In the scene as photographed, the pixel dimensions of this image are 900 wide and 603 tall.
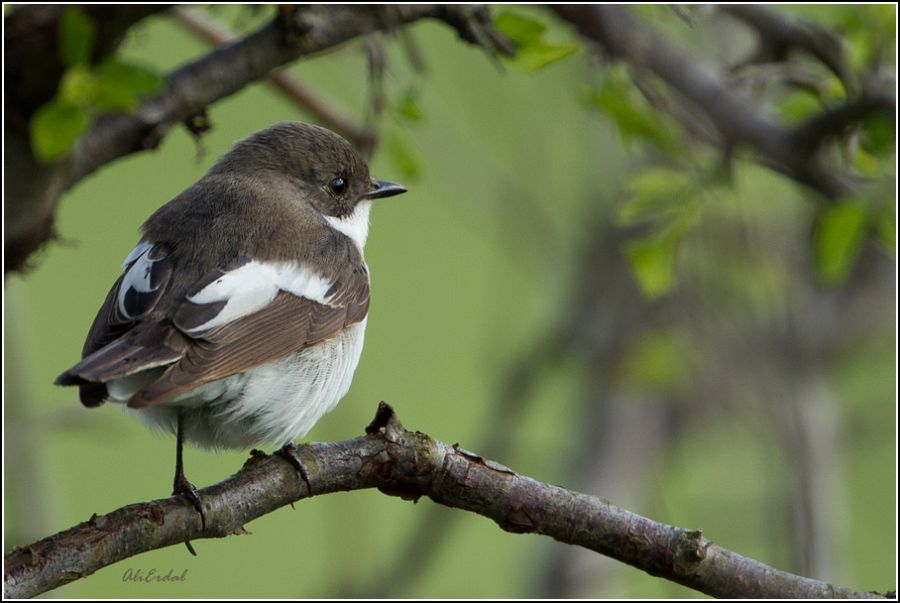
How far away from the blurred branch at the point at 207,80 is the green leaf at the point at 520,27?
9 cm

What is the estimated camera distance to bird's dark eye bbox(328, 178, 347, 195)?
12.2ft

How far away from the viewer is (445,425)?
689cm

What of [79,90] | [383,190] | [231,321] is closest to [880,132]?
[383,190]

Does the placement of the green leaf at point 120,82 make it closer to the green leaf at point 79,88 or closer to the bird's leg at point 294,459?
the green leaf at point 79,88

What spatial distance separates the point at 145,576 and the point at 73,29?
1322 mm

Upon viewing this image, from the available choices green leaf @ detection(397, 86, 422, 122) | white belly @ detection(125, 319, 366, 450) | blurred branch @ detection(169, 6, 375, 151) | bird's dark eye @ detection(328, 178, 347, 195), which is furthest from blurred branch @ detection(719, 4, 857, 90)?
white belly @ detection(125, 319, 366, 450)

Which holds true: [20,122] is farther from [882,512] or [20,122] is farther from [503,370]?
[882,512]

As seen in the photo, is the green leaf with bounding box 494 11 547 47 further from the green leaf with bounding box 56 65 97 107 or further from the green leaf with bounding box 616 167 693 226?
the green leaf with bounding box 56 65 97 107

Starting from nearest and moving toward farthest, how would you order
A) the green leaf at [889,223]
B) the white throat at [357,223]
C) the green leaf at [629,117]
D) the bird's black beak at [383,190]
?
the green leaf at [889,223], the green leaf at [629,117], the white throat at [357,223], the bird's black beak at [383,190]

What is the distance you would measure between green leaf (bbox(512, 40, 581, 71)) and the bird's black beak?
101cm

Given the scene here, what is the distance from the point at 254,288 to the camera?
2.91 m

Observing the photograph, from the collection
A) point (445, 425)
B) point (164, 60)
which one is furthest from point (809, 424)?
point (164, 60)

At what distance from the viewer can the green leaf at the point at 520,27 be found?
284 centimetres

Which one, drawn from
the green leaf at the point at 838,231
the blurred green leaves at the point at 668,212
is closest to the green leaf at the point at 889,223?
the green leaf at the point at 838,231
